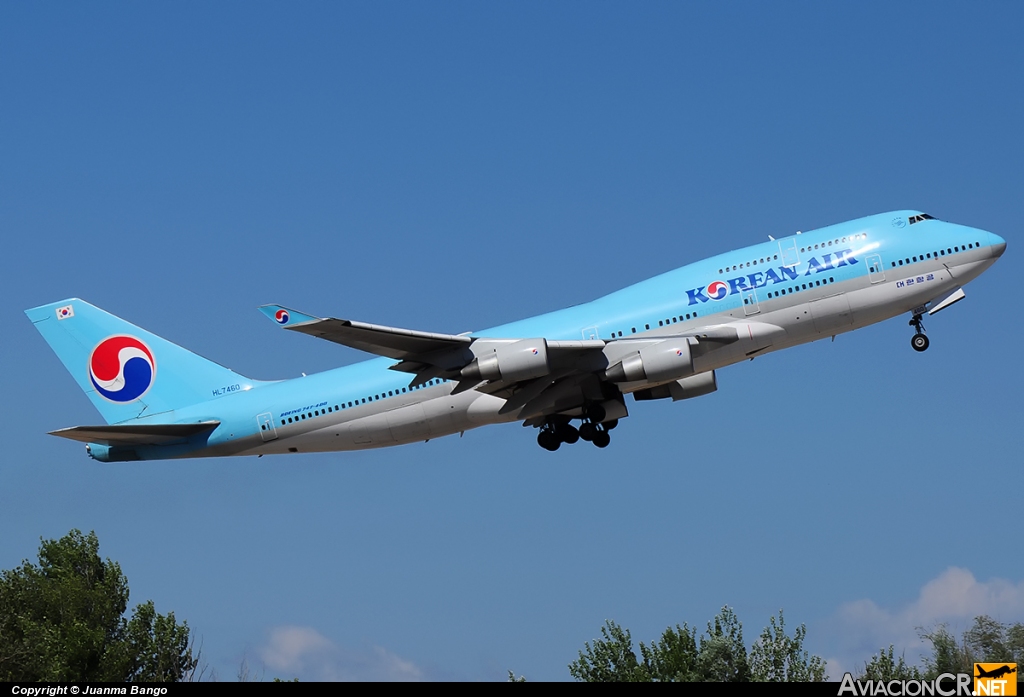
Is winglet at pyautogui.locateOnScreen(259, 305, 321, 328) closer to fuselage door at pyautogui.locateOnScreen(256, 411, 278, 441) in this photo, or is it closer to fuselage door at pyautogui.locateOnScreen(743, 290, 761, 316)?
fuselage door at pyautogui.locateOnScreen(256, 411, 278, 441)

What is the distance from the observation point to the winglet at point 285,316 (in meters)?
35.7

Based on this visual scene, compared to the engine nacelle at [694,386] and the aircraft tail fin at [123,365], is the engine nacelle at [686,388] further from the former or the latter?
the aircraft tail fin at [123,365]

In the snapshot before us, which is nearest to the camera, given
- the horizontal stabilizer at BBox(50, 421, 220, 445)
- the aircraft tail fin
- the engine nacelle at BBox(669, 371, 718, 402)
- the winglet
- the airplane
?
the winglet

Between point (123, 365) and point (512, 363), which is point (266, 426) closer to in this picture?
point (123, 365)

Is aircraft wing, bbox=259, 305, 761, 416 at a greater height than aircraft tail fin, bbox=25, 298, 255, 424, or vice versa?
aircraft tail fin, bbox=25, 298, 255, 424

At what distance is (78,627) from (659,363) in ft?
118

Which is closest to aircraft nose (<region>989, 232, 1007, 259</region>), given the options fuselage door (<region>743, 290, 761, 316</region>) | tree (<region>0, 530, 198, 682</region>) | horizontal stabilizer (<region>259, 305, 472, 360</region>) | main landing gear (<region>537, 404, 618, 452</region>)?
fuselage door (<region>743, 290, 761, 316</region>)

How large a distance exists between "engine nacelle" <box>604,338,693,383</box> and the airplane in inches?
1.7

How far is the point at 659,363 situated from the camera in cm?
3903

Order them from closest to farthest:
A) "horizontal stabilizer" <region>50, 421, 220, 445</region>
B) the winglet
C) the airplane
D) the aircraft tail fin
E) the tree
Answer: the winglet
the airplane
"horizontal stabilizer" <region>50, 421, 220, 445</region>
the aircraft tail fin
the tree

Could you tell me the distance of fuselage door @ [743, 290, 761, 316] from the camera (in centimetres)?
3950

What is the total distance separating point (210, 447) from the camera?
147ft

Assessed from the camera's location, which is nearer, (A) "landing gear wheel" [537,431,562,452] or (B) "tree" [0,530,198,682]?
(A) "landing gear wheel" [537,431,562,452]

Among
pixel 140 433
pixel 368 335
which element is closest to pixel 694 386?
pixel 368 335
